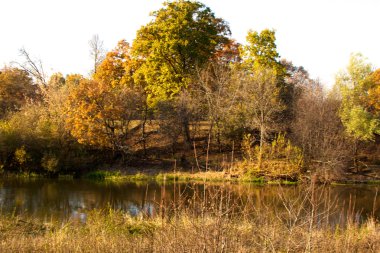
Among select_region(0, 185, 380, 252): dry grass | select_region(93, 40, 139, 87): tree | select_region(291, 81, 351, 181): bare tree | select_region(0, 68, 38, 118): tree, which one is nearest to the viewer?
select_region(0, 185, 380, 252): dry grass

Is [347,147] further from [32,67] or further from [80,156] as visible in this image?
[32,67]

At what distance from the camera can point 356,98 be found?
3034 centimetres

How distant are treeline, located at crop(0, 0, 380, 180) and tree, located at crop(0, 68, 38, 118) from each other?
1.59 meters

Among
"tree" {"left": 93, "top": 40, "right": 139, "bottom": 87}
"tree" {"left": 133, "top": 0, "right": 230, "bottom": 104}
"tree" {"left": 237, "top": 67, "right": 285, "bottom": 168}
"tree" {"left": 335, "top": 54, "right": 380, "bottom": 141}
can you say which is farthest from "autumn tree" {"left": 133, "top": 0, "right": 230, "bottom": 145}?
"tree" {"left": 335, "top": 54, "right": 380, "bottom": 141}

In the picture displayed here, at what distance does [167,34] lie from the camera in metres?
29.5

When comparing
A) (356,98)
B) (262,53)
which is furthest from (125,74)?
(356,98)

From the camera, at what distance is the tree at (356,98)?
93.6ft

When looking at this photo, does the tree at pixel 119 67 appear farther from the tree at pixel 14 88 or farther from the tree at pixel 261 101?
the tree at pixel 261 101

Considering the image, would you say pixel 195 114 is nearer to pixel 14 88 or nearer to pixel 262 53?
pixel 262 53

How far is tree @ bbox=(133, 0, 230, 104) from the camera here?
1168 inches

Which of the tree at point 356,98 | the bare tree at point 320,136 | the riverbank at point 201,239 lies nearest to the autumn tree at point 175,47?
the bare tree at point 320,136

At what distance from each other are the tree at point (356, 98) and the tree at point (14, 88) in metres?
28.1

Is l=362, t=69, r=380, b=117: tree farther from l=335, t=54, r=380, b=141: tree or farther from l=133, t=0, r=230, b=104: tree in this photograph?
l=133, t=0, r=230, b=104: tree

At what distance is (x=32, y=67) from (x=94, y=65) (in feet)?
25.4
